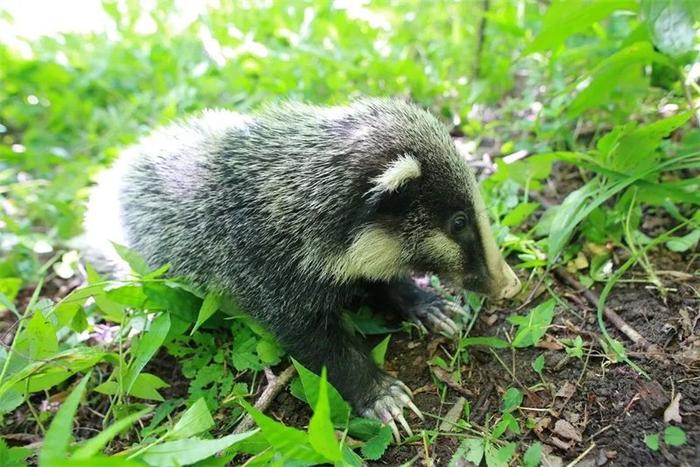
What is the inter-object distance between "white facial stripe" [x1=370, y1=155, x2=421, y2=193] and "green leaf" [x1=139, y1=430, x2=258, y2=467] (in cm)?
149

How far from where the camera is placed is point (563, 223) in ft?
11.9

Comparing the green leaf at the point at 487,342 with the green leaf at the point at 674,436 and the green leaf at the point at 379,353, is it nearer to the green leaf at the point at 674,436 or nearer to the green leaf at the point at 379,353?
the green leaf at the point at 379,353

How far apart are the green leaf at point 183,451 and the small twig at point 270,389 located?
0.69 meters

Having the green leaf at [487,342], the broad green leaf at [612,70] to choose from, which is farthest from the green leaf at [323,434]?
the broad green leaf at [612,70]

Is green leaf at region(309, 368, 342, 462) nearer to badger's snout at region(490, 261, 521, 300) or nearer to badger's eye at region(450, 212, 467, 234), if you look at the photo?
badger's eye at region(450, 212, 467, 234)

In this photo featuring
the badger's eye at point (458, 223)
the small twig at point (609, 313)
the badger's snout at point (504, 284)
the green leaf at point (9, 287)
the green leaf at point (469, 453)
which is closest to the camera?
the green leaf at point (469, 453)

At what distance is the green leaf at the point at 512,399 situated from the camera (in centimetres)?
299

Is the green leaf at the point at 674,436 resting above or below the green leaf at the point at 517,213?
below

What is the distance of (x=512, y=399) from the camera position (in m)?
3.02

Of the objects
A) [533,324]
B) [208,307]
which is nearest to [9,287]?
[208,307]

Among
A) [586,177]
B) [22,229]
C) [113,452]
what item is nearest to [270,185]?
[113,452]

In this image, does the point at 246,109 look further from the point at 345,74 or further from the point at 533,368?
the point at 533,368

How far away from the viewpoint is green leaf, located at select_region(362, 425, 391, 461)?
2891 mm

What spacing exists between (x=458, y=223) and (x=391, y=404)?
116cm
